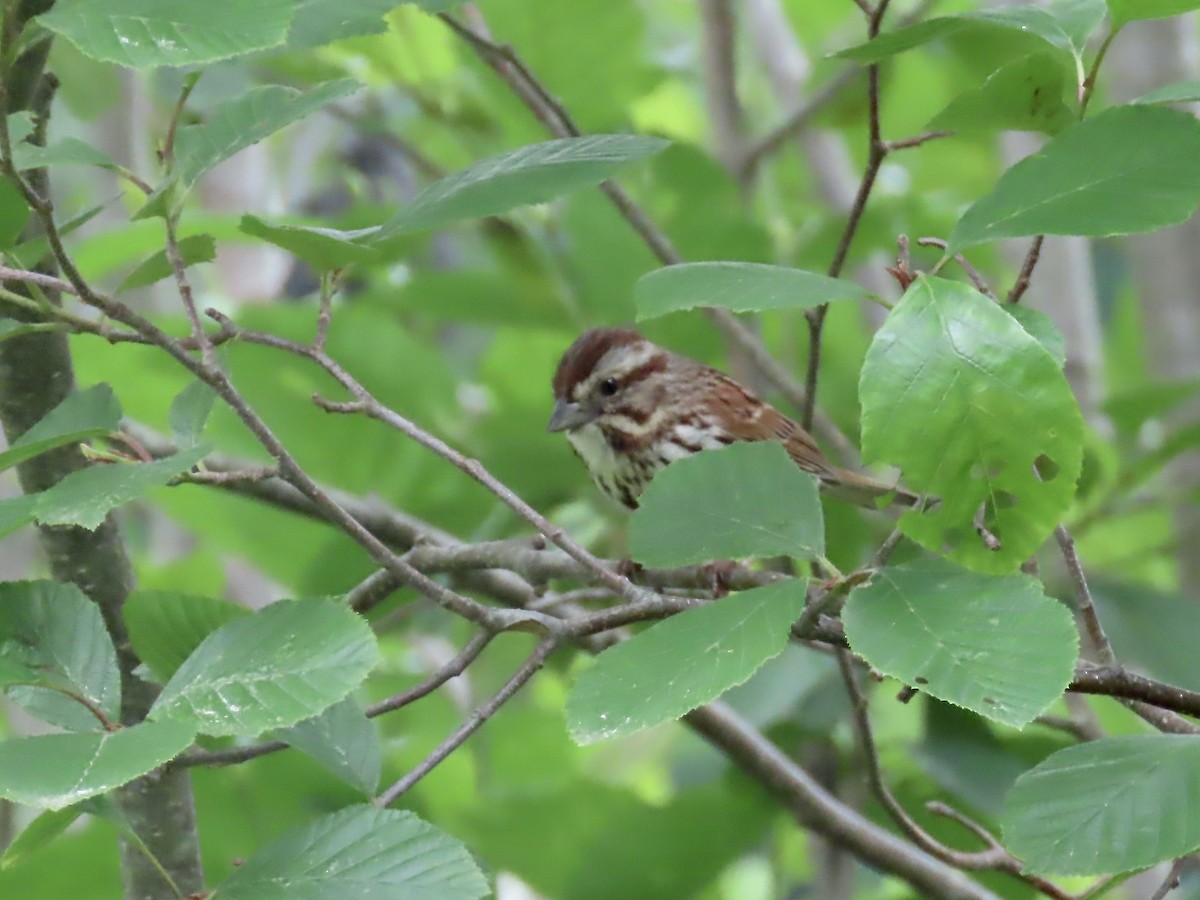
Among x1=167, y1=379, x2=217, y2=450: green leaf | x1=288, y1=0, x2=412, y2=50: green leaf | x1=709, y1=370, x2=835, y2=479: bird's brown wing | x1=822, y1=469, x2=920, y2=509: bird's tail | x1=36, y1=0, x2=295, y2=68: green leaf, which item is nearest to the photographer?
x1=36, y1=0, x2=295, y2=68: green leaf

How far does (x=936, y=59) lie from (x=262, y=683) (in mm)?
3590

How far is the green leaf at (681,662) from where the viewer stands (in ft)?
3.84

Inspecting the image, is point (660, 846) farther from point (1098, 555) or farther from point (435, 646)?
point (435, 646)

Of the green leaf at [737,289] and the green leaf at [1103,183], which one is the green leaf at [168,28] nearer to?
the green leaf at [737,289]

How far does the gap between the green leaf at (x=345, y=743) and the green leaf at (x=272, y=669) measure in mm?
220

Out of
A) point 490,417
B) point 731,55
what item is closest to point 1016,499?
point 490,417

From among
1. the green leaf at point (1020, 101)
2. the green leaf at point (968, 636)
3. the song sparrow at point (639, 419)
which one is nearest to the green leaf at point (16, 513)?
the green leaf at point (968, 636)

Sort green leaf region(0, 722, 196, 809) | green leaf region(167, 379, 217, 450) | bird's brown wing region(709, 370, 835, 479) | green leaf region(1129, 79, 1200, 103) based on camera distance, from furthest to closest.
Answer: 1. bird's brown wing region(709, 370, 835, 479)
2. green leaf region(167, 379, 217, 450)
3. green leaf region(1129, 79, 1200, 103)
4. green leaf region(0, 722, 196, 809)

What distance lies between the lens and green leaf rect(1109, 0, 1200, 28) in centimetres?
133

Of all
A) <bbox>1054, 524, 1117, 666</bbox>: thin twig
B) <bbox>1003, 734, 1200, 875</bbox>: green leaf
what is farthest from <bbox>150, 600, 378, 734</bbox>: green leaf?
<bbox>1054, 524, 1117, 666</bbox>: thin twig

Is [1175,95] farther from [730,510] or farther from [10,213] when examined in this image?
[10,213]

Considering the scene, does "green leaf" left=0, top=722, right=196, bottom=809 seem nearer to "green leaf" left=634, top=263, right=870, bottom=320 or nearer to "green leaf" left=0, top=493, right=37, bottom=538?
"green leaf" left=0, top=493, right=37, bottom=538

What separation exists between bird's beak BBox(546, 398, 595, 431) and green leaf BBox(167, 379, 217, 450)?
1.57 meters

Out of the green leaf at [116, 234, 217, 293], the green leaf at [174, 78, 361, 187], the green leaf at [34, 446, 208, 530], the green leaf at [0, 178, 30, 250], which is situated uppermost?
the green leaf at [174, 78, 361, 187]
